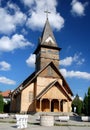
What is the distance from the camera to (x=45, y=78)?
42750 millimetres

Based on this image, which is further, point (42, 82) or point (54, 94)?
point (42, 82)

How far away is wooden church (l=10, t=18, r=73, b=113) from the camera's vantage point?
133ft

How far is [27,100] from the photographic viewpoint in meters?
41.6

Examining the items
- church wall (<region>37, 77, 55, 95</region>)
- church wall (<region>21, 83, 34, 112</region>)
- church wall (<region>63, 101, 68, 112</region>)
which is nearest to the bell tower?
church wall (<region>37, 77, 55, 95</region>)

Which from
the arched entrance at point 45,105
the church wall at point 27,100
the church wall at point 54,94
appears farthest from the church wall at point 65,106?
the church wall at point 27,100

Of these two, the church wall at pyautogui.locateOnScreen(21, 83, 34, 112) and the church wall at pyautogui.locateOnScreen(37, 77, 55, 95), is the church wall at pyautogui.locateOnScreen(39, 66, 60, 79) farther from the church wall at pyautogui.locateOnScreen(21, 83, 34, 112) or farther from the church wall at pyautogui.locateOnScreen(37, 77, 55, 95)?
the church wall at pyautogui.locateOnScreen(21, 83, 34, 112)

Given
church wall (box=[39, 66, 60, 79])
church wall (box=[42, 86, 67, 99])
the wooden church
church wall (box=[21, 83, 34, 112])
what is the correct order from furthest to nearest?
church wall (box=[39, 66, 60, 79])
church wall (box=[21, 83, 34, 112])
the wooden church
church wall (box=[42, 86, 67, 99])

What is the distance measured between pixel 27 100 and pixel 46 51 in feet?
34.6

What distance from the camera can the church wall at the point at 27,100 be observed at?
41281mm

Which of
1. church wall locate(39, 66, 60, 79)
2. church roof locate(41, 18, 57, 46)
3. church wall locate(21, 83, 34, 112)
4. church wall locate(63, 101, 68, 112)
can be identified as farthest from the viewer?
church roof locate(41, 18, 57, 46)

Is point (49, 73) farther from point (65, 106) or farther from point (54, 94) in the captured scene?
point (65, 106)

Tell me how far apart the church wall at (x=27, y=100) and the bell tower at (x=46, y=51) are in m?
5.67

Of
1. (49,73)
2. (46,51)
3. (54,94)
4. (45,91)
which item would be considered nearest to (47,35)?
(46,51)

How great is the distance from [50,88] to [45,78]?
120 inches
